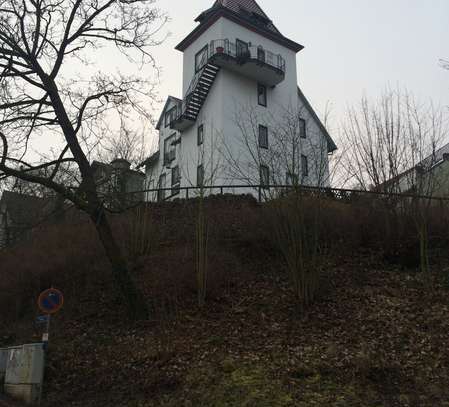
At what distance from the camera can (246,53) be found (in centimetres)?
2938

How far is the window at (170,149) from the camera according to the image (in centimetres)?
3334

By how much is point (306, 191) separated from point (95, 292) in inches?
266

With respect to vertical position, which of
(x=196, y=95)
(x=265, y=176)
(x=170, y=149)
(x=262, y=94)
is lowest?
(x=265, y=176)

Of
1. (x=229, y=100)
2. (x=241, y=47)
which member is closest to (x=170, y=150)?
(x=229, y=100)

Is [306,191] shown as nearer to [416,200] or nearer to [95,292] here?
[416,200]

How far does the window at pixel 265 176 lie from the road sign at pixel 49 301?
566 centimetres

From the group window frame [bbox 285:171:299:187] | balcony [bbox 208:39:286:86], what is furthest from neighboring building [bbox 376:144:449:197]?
balcony [bbox 208:39:286:86]

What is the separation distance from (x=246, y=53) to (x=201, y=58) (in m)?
3.91

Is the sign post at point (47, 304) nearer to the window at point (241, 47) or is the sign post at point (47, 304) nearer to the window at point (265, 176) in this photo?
the window at point (265, 176)

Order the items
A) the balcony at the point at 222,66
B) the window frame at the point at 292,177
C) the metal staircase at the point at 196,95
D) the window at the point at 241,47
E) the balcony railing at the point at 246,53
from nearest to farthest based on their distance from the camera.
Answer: the window frame at the point at 292,177 → the balcony railing at the point at 246,53 → the balcony at the point at 222,66 → the metal staircase at the point at 196,95 → the window at the point at 241,47

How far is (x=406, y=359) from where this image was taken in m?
8.74

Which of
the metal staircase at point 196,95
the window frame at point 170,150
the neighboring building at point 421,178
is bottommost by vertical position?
the neighboring building at point 421,178

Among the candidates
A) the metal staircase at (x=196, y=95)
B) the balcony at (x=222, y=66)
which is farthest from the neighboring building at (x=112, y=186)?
the balcony at (x=222, y=66)

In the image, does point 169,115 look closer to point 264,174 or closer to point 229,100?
point 229,100
